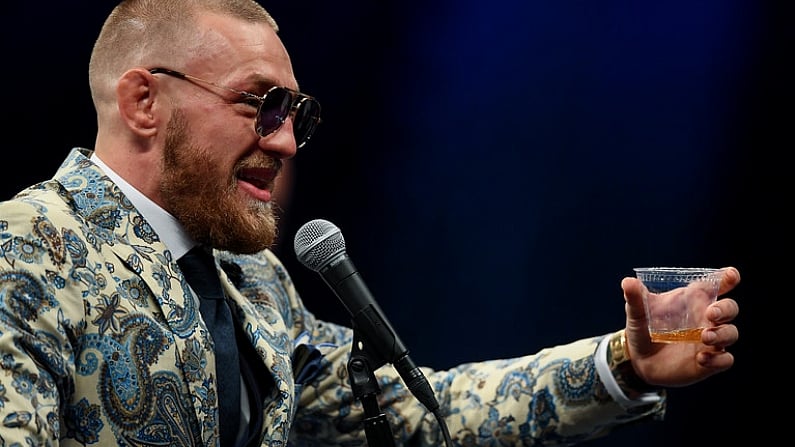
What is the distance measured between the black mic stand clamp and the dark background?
5.43 ft

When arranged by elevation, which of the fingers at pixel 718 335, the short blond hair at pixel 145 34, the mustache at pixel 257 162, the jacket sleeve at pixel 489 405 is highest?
the short blond hair at pixel 145 34

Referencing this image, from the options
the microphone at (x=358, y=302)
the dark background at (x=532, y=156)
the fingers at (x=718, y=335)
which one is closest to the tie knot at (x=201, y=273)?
the microphone at (x=358, y=302)

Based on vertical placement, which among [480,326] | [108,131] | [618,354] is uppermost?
[108,131]

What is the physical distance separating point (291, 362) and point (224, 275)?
0.21 m

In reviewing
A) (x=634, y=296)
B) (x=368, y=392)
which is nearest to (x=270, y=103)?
(x=368, y=392)

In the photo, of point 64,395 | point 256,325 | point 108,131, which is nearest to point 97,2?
point 108,131

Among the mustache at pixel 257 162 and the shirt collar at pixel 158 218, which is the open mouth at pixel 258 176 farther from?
the shirt collar at pixel 158 218

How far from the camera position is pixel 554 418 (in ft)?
6.42

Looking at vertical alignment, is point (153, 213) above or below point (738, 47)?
below

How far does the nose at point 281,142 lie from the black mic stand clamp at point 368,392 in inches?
16.5

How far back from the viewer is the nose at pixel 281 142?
5.63 feet

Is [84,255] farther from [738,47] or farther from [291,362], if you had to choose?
[738,47]

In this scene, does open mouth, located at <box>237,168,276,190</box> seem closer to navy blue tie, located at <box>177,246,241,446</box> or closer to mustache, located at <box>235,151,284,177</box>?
mustache, located at <box>235,151,284,177</box>

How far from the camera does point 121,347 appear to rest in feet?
4.66
